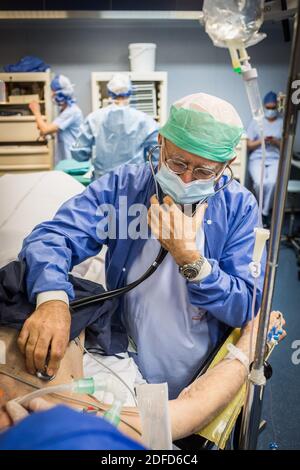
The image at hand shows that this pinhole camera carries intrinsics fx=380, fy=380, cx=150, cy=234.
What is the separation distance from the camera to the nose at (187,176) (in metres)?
0.98

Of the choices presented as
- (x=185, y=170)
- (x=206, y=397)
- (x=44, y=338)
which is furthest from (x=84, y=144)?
(x=206, y=397)

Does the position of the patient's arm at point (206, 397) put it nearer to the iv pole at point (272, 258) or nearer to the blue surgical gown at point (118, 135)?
the iv pole at point (272, 258)

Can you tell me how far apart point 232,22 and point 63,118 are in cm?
344

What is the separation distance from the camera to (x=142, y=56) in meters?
3.94

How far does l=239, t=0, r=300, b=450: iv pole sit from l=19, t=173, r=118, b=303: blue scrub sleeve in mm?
493

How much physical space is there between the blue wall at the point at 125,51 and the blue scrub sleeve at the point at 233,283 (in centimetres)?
322


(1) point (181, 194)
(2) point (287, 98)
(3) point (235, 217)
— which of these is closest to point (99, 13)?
(1) point (181, 194)

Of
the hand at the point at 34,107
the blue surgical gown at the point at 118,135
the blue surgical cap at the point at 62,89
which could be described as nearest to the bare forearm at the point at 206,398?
the blue surgical gown at the point at 118,135

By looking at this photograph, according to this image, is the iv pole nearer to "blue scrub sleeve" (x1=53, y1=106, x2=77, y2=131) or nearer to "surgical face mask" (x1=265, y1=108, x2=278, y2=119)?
"blue scrub sleeve" (x1=53, y1=106, x2=77, y2=131)

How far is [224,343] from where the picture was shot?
107 centimetres

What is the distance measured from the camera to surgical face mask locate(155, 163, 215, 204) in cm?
99

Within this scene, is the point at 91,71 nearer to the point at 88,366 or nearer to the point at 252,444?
the point at 88,366

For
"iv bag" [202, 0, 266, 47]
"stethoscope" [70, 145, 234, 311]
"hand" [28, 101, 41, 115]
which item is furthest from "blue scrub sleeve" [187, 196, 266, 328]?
"hand" [28, 101, 41, 115]
